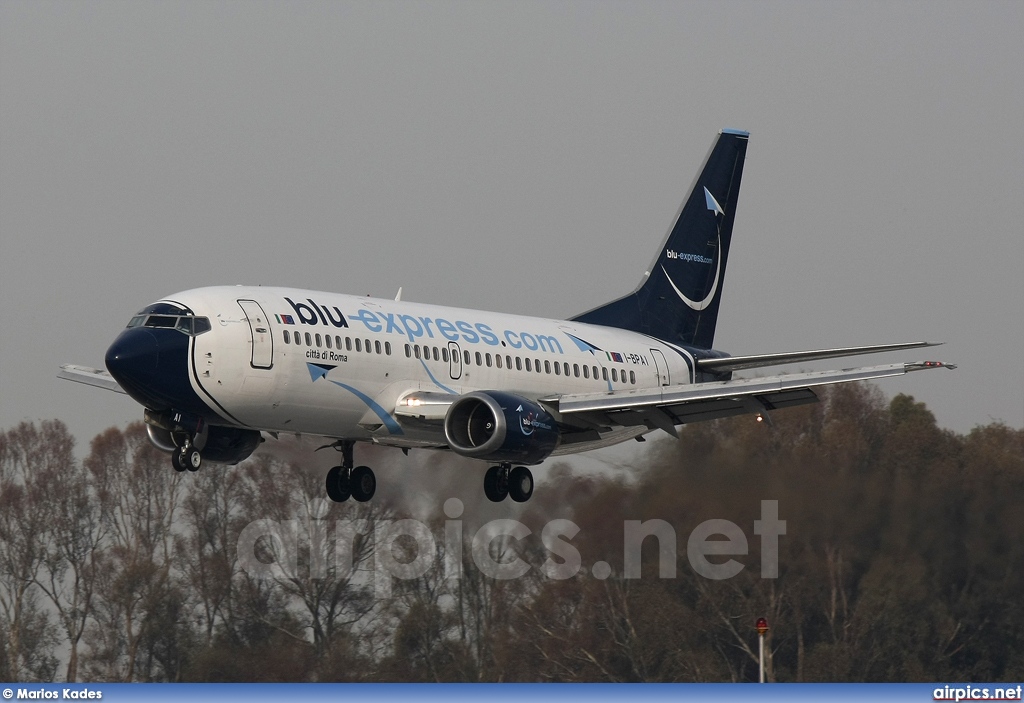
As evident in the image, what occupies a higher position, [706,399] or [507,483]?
[706,399]

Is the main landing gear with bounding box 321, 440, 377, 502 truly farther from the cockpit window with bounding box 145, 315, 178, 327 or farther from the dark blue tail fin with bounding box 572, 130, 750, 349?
the dark blue tail fin with bounding box 572, 130, 750, 349

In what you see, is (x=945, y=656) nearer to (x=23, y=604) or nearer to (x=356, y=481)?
(x=356, y=481)

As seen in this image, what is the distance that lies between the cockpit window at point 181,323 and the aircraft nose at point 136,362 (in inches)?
16.8

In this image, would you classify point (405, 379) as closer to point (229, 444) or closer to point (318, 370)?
point (318, 370)

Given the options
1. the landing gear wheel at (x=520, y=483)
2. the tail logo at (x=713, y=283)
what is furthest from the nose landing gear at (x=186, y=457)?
the tail logo at (x=713, y=283)

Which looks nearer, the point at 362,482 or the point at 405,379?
the point at 405,379

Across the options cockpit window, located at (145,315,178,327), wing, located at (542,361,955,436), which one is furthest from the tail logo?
cockpit window, located at (145,315,178,327)

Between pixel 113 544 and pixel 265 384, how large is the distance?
21.7 meters

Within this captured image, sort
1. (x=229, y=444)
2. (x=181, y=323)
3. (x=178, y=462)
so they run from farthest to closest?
(x=229, y=444)
(x=178, y=462)
(x=181, y=323)

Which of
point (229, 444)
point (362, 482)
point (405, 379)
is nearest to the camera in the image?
point (405, 379)

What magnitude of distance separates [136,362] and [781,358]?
13.6 m

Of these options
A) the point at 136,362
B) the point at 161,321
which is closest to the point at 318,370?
the point at 161,321

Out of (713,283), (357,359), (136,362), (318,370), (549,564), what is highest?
(713,283)

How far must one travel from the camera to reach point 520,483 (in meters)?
35.2
